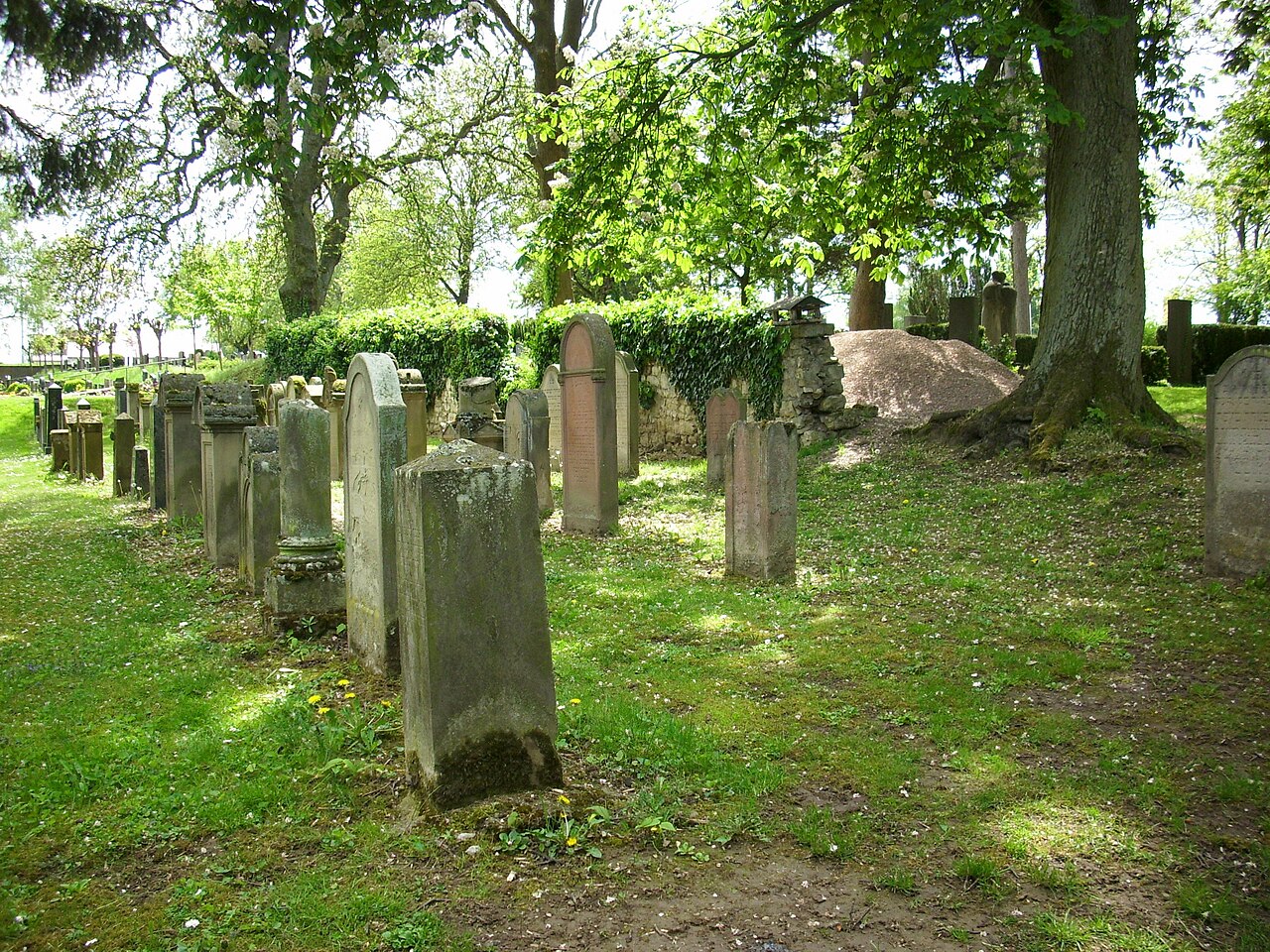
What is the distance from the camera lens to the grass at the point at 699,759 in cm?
325

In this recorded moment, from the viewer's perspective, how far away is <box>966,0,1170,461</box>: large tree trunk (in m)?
11.2

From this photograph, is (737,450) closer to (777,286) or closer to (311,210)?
(311,210)

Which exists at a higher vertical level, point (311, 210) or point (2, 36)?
point (311, 210)

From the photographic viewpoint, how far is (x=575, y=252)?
43.8ft

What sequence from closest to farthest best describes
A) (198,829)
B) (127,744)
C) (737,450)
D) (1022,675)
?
(198,829) → (127,744) → (1022,675) → (737,450)

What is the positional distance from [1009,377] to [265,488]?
14.8 m

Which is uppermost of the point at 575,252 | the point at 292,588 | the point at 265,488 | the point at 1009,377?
the point at 575,252

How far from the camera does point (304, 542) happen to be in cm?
652

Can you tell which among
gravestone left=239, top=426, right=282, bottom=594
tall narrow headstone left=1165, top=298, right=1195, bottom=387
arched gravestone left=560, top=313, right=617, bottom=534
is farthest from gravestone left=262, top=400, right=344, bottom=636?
tall narrow headstone left=1165, top=298, right=1195, bottom=387

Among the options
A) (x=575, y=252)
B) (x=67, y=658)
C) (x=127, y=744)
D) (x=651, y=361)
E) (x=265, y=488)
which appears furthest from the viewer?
(x=651, y=361)

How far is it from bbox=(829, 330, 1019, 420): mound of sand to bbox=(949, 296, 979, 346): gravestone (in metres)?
2.24

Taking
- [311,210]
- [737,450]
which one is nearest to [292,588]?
[737,450]

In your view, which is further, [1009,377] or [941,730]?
[1009,377]

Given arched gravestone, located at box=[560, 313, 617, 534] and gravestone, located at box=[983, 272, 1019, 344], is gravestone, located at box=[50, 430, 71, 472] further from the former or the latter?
gravestone, located at box=[983, 272, 1019, 344]
